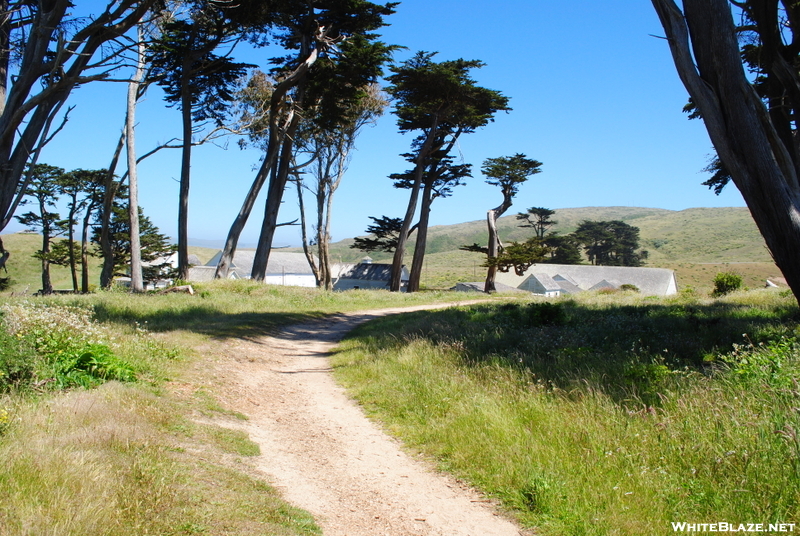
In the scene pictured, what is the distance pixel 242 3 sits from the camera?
17219mm

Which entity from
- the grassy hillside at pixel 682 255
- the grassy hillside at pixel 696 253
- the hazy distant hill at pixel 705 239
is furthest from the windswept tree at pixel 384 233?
the hazy distant hill at pixel 705 239

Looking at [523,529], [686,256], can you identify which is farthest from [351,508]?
[686,256]

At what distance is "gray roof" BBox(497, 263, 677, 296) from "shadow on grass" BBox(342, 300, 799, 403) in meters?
44.6

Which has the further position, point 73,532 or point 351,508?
point 351,508

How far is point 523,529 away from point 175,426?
340 cm

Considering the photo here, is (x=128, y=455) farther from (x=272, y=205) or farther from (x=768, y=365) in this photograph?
(x=272, y=205)

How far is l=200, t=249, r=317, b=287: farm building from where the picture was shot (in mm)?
56631

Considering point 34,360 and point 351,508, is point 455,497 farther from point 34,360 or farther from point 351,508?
→ point 34,360

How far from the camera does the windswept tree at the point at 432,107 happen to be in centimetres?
2830

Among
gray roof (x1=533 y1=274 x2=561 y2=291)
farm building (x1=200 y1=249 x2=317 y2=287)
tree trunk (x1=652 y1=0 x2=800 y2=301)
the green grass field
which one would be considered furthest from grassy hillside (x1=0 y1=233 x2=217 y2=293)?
tree trunk (x1=652 y1=0 x2=800 y2=301)

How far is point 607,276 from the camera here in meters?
58.8

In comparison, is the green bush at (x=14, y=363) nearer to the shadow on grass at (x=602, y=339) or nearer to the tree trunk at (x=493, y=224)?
the shadow on grass at (x=602, y=339)

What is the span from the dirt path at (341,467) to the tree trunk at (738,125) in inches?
233

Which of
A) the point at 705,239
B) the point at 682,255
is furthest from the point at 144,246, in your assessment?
the point at 705,239
